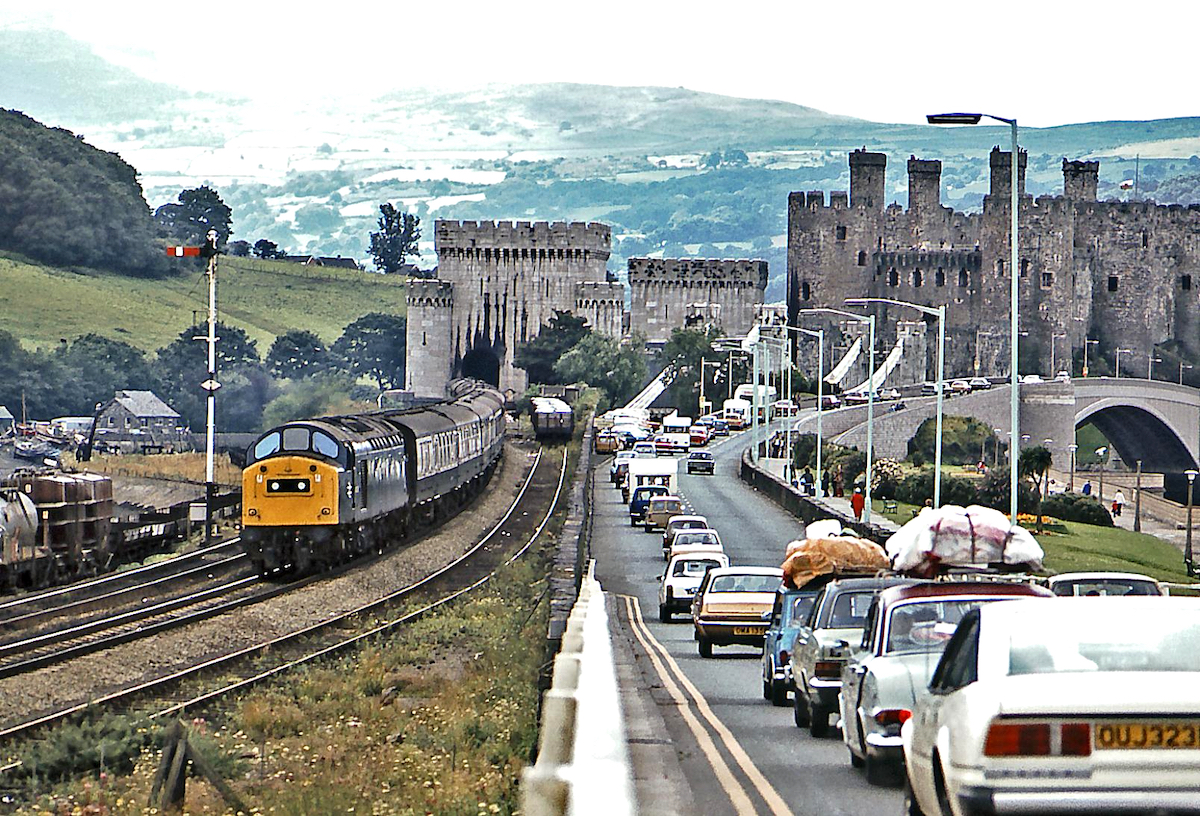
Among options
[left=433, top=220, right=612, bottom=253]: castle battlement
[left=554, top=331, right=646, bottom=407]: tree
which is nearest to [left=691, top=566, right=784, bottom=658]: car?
[left=554, top=331, right=646, bottom=407]: tree

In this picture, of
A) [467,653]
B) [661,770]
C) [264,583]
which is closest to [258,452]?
[264,583]

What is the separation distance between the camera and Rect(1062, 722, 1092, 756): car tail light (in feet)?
32.7

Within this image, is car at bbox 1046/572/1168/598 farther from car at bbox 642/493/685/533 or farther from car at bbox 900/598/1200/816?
car at bbox 642/493/685/533

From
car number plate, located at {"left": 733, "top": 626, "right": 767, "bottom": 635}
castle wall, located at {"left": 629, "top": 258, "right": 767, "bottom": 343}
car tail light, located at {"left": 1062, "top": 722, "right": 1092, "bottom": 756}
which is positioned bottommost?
car number plate, located at {"left": 733, "top": 626, "right": 767, "bottom": 635}

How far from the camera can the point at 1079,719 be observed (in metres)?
9.98

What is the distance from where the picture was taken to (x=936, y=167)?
520 feet

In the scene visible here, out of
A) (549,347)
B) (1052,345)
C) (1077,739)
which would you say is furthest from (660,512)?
(549,347)

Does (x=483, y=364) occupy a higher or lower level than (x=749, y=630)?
lower

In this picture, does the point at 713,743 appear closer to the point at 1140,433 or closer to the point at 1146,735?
the point at 1146,735

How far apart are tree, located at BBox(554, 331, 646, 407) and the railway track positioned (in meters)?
83.5

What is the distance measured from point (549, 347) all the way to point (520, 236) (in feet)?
51.5

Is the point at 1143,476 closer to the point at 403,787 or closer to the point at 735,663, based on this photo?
the point at 735,663

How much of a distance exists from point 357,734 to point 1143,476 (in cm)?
12593

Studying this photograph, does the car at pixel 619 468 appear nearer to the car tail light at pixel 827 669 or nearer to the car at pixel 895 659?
the car tail light at pixel 827 669
